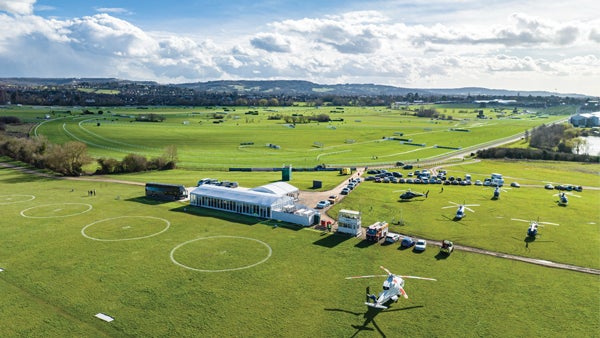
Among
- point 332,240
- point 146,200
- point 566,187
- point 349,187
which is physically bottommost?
point 332,240

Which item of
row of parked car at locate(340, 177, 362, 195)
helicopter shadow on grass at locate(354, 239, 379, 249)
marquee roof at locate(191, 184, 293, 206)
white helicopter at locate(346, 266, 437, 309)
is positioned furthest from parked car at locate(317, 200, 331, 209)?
white helicopter at locate(346, 266, 437, 309)

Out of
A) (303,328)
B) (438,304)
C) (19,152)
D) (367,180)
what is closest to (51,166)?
(19,152)

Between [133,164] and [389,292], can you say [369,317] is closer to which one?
[389,292]

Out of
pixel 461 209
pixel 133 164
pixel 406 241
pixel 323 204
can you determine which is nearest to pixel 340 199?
pixel 323 204

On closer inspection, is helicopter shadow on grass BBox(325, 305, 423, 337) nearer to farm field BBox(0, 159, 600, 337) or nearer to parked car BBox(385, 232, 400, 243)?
farm field BBox(0, 159, 600, 337)

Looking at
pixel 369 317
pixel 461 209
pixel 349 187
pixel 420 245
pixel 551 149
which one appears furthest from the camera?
pixel 551 149

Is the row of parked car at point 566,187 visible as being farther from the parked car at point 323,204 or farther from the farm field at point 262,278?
the parked car at point 323,204

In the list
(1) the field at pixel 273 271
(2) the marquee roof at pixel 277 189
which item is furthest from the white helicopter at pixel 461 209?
(2) the marquee roof at pixel 277 189
